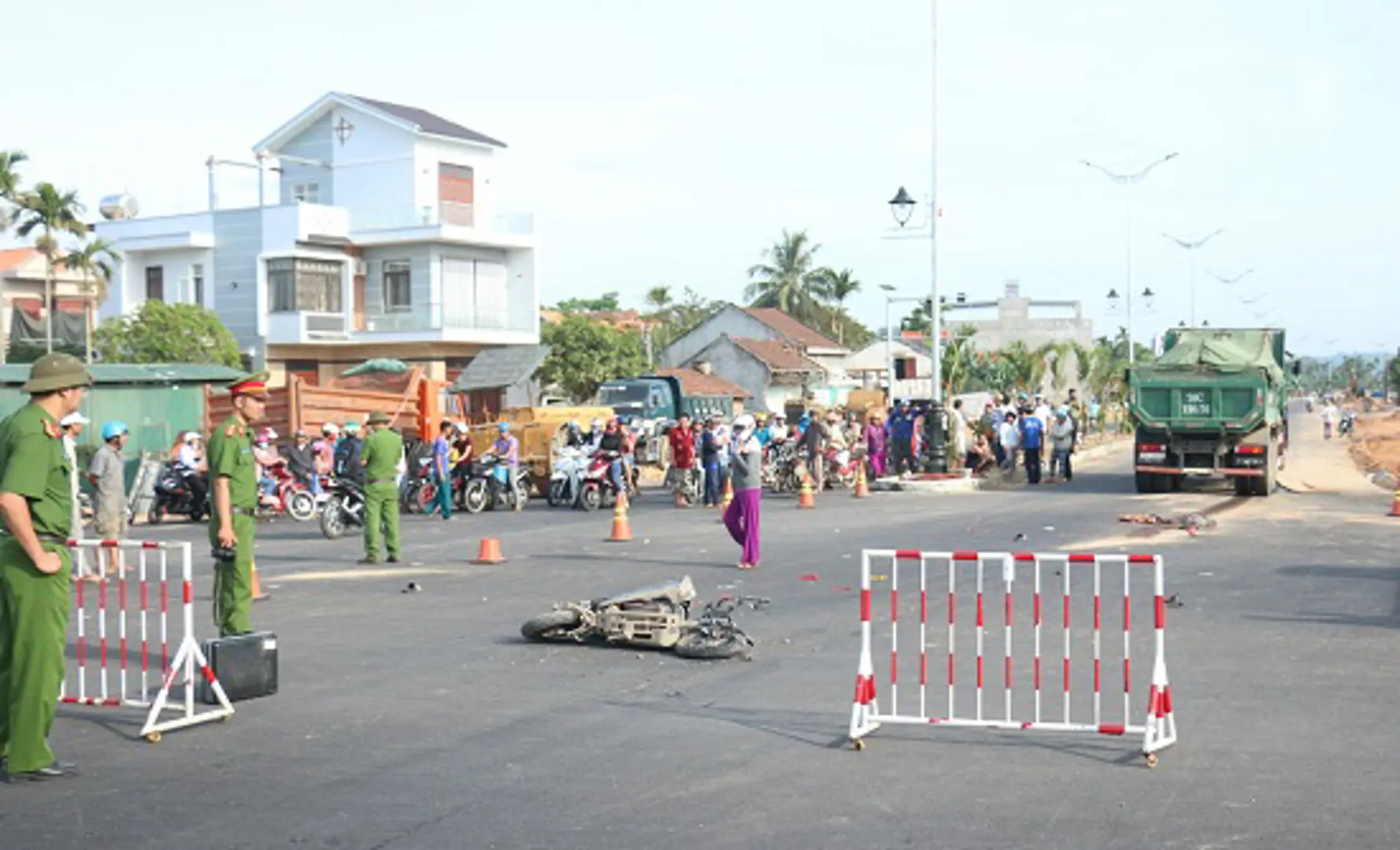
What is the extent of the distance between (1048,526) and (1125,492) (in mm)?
7833

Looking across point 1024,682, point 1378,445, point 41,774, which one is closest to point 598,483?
point 1024,682

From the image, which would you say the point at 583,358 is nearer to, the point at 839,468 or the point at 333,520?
the point at 839,468

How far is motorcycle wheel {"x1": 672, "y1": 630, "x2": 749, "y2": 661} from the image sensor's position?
11023mm

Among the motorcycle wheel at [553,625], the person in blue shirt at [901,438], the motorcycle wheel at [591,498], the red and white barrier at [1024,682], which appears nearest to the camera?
the red and white barrier at [1024,682]

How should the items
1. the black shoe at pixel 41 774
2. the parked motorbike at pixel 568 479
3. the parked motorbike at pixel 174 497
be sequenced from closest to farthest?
1. the black shoe at pixel 41 774
2. the parked motorbike at pixel 174 497
3. the parked motorbike at pixel 568 479

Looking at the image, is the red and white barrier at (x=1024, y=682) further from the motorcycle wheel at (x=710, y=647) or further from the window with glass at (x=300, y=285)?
the window with glass at (x=300, y=285)

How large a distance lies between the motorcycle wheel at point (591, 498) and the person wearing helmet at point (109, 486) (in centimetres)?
1060

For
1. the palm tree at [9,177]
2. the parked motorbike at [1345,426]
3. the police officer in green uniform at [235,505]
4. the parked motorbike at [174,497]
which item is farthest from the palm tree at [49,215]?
the parked motorbike at [1345,426]

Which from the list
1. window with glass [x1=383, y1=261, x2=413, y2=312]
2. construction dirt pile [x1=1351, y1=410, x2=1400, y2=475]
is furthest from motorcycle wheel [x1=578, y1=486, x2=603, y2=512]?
window with glass [x1=383, y1=261, x2=413, y2=312]

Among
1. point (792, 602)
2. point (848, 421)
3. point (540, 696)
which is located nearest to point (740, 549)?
point (792, 602)

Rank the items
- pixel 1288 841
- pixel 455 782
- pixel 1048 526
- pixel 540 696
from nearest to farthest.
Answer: pixel 1288 841 → pixel 455 782 → pixel 540 696 → pixel 1048 526

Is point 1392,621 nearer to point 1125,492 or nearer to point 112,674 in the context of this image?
point 112,674

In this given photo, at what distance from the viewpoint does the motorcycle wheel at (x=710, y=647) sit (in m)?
11.0

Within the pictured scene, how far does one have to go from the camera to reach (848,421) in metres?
37.4
